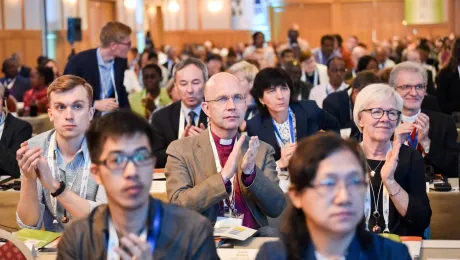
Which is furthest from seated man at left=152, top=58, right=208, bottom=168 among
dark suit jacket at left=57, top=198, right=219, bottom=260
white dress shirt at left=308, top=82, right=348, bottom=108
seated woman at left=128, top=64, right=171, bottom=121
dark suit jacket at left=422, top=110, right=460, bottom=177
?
dark suit jacket at left=57, top=198, right=219, bottom=260

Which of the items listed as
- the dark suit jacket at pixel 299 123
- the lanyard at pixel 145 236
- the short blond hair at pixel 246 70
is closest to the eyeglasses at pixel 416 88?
the dark suit jacket at pixel 299 123

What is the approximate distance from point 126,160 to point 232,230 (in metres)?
1.46

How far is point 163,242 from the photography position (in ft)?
8.35

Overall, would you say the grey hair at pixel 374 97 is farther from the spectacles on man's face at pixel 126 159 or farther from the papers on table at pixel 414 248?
the spectacles on man's face at pixel 126 159

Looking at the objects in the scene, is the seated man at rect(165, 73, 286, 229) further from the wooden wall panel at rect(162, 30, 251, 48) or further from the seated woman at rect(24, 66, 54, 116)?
the wooden wall panel at rect(162, 30, 251, 48)

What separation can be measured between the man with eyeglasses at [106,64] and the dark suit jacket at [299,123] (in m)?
2.17

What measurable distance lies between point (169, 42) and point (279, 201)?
2616cm

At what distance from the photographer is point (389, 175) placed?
4.02 metres

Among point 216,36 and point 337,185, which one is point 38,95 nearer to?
point 337,185

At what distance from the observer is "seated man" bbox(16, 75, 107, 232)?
3.99 meters

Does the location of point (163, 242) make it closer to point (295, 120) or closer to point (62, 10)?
point (295, 120)

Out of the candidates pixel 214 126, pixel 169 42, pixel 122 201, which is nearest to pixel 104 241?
pixel 122 201

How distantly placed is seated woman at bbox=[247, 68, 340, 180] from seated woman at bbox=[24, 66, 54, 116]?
453 centimetres

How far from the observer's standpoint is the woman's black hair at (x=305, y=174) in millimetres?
2363
